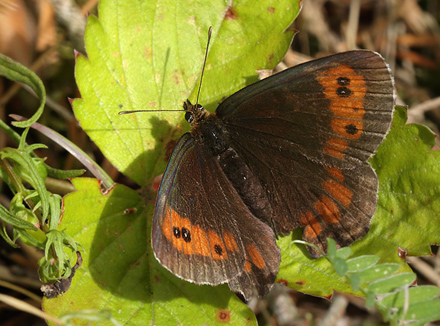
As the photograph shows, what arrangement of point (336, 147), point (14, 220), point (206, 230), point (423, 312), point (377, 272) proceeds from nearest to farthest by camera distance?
point (423, 312), point (377, 272), point (14, 220), point (206, 230), point (336, 147)

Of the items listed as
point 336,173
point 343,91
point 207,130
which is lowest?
point 336,173

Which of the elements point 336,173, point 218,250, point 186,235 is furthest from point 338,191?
point 186,235

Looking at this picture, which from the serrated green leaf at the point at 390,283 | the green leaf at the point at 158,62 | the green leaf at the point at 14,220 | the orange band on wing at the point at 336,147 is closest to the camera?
the serrated green leaf at the point at 390,283

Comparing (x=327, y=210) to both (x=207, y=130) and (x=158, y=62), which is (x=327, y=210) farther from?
(x=158, y=62)

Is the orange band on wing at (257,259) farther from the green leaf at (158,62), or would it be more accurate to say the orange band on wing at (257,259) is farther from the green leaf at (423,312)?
the green leaf at (158,62)

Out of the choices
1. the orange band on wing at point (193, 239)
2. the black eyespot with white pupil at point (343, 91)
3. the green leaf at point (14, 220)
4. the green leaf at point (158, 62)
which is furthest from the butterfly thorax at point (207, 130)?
the green leaf at point (14, 220)

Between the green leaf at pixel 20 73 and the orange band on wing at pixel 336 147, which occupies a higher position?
the green leaf at pixel 20 73

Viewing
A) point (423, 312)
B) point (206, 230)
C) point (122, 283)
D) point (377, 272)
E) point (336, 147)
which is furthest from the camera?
point (122, 283)
